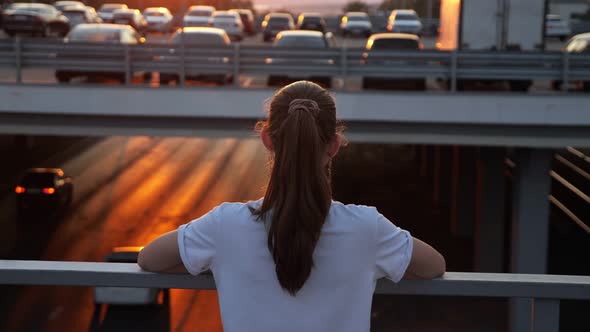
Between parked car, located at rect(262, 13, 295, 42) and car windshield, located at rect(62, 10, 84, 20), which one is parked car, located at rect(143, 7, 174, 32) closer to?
car windshield, located at rect(62, 10, 84, 20)

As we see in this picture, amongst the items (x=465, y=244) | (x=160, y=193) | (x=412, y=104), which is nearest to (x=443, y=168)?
(x=465, y=244)

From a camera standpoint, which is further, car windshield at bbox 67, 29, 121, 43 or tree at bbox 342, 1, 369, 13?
tree at bbox 342, 1, 369, 13

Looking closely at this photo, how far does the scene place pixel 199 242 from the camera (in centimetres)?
229

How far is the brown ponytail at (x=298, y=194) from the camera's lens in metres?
2.20

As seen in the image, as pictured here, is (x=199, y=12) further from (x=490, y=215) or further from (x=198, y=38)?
(x=490, y=215)

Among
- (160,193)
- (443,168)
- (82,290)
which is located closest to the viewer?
(82,290)

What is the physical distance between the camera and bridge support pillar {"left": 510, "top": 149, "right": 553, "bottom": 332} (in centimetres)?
1709

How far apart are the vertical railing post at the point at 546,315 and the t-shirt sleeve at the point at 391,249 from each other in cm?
66

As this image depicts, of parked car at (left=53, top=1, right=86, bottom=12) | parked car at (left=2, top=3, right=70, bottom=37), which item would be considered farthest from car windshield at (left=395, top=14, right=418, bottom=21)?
parked car at (left=2, top=3, right=70, bottom=37)

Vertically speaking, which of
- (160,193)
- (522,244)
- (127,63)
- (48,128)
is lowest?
(160,193)

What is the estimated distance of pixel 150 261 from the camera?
251cm

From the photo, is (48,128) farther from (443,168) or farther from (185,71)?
(443,168)

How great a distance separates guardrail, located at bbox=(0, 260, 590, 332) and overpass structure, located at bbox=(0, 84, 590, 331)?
12.5m

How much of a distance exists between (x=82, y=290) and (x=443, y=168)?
1412 cm
